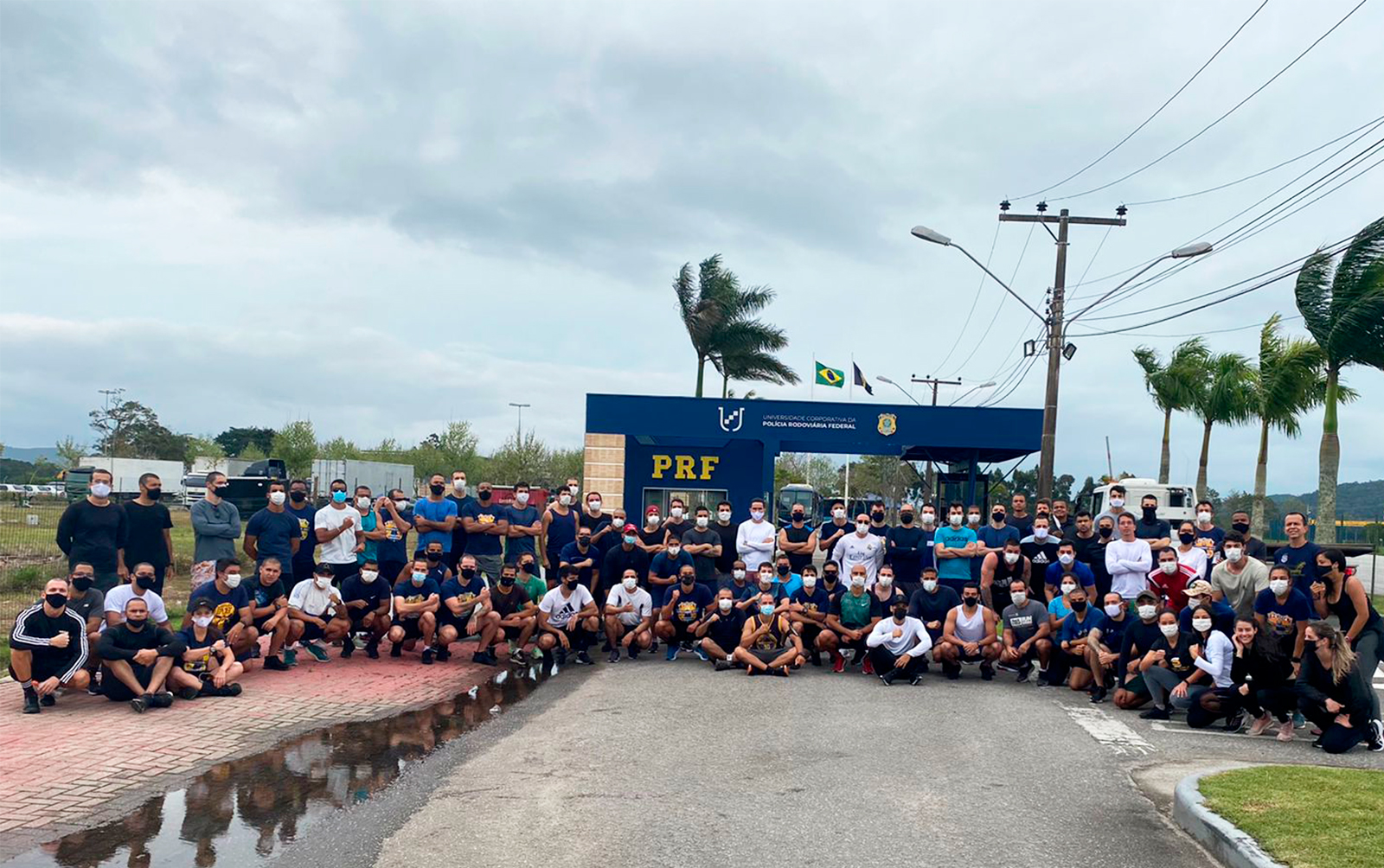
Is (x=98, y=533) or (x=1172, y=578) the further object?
(x=1172, y=578)

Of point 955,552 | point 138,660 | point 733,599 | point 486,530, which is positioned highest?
point 955,552

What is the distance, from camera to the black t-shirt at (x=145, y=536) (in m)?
11.9

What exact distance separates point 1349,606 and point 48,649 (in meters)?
11.6

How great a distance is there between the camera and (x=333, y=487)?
1391cm

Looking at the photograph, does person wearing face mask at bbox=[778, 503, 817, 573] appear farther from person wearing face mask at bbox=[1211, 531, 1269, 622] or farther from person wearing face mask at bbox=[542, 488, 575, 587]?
person wearing face mask at bbox=[1211, 531, 1269, 622]

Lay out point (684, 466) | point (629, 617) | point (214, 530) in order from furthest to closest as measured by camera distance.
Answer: point (684, 466), point (629, 617), point (214, 530)

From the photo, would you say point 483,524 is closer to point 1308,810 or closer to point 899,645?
point 899,645

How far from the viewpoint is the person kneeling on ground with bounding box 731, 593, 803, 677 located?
12.9 meters

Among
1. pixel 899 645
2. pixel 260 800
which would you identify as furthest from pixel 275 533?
pixel 899 645

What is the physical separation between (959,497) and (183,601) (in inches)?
847

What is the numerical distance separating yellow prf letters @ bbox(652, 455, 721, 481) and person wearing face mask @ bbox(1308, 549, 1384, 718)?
1740 centimetres

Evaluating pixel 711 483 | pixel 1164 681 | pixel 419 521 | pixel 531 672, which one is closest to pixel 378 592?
pixel 419 521

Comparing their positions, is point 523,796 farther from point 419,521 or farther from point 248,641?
point 419,521

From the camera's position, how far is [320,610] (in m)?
12.8
